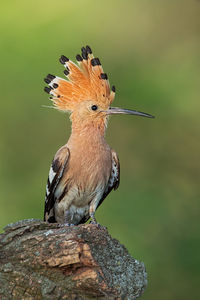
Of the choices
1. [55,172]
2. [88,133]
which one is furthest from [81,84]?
[55,172]

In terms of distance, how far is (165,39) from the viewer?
524 centimetres

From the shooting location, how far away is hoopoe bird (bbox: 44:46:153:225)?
344cm

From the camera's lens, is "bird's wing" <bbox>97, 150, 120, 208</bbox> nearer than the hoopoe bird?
No

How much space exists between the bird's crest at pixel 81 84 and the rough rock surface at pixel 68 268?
3.65 ft

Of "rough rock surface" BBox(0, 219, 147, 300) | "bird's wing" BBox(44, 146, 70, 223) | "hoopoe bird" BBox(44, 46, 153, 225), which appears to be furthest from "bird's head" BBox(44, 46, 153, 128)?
"rough rock surface" BBox(0, 219, 147, 300)

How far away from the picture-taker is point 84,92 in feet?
11.7

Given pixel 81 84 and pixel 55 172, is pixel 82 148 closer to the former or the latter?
pixel 55 172

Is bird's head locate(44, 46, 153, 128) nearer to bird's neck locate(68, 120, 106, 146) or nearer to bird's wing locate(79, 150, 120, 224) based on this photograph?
bird's neck locate(68, 120, 106, 146)

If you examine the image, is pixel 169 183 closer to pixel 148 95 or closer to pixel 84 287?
pixel 148 95

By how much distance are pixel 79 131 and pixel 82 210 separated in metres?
0.49

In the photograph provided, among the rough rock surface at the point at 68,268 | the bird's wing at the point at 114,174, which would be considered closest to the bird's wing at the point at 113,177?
the bird's wing at the point at 114,174

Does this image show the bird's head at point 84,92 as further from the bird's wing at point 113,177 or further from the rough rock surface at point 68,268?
the rough rock surface at point 68,268

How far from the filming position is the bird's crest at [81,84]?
3.50 metres

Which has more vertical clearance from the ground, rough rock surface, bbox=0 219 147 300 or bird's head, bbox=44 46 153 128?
bird's head, bbox=44 46 153 128
